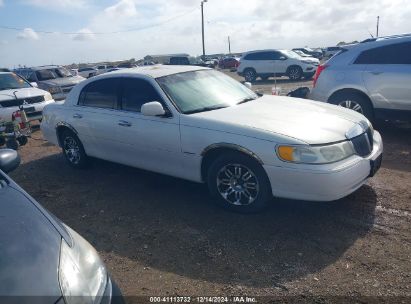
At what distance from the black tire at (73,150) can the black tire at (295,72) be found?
17.1m

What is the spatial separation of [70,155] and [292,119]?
393 cm

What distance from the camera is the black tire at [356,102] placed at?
7199 mm

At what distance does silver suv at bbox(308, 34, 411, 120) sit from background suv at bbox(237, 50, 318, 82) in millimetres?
12966

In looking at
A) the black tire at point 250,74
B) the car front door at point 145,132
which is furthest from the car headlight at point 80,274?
→ the black tire at point 250,74

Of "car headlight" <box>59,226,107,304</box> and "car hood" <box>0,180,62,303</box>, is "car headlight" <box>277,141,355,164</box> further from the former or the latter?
"car hood" <box>0,180,62,303</box>

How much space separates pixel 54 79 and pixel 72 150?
8768mm

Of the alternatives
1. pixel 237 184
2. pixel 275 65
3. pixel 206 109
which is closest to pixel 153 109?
pixel 206 109

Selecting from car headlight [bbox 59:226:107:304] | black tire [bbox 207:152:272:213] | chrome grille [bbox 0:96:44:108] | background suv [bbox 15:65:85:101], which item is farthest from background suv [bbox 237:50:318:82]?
car headlight [bbox 59:226:107:304]

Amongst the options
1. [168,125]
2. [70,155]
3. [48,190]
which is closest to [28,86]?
[70,155]

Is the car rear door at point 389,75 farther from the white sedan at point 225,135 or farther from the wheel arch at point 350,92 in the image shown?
the white sedan at point 225,135

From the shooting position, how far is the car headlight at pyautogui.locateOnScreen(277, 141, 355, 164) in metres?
3.71

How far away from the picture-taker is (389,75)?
6910 mm

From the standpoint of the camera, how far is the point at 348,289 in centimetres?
301

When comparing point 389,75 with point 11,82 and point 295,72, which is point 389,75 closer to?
point 11,82
